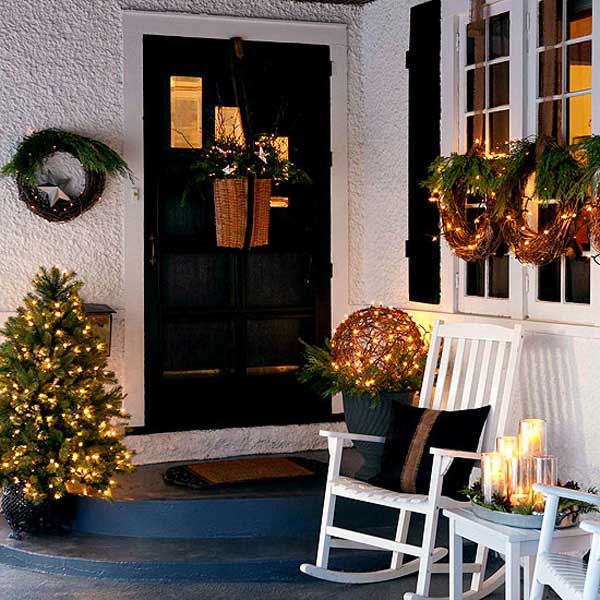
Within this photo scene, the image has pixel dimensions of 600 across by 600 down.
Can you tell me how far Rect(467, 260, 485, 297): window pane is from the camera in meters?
5.68

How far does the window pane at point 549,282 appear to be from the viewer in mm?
5133

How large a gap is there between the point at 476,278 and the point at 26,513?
2408mm

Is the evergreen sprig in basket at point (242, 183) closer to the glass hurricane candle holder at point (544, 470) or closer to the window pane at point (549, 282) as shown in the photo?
the window pane at point (549, 282)

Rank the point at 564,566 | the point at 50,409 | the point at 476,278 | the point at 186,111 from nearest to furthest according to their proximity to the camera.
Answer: the point at 564,566
the point at 50,409
the point at 476,278
the point at 186,111

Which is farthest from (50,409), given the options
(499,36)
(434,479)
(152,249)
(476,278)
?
(499,36)

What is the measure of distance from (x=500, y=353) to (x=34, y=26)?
2.94m

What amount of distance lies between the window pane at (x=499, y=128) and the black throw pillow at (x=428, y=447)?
1297 mm

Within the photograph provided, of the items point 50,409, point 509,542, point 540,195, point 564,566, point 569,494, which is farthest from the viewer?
point 50,409

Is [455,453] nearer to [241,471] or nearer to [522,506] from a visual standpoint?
[522,506]

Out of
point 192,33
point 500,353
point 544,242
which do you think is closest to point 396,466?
point 500,353

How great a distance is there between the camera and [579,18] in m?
4.97

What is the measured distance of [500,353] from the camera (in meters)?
5.09

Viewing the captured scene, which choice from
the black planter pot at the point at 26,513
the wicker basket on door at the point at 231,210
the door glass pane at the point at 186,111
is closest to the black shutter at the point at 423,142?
the wicker basket on door at the point at 231,210

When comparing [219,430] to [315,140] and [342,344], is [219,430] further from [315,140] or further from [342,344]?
[315,140]
